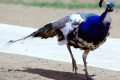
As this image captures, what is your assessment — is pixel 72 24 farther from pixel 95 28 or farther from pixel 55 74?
pixel 55 74

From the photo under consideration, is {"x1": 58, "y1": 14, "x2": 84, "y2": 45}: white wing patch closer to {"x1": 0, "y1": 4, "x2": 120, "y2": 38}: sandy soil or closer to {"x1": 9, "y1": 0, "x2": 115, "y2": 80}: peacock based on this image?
{"x1": 9, "y1": 0, "x2": 115, "y2": 80}: peacock

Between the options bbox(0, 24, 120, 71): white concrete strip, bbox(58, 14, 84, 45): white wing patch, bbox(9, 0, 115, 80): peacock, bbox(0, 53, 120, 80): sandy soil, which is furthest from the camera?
bbox(0, 24, 120, 71): white concrete strip

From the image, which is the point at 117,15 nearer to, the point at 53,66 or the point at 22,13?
the point at 22,13

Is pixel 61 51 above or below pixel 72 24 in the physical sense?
below

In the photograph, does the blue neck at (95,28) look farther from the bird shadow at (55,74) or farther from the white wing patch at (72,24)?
the bird shadow at (55,74)

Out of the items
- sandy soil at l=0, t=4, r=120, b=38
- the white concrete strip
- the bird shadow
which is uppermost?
sandy soil at l=0, t=4, r=120, b=38

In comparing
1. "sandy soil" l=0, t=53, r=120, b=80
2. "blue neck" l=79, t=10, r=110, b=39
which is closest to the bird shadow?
"sandy soil" l=0, t=53, r=120, b=80

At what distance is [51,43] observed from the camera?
33.4 feet

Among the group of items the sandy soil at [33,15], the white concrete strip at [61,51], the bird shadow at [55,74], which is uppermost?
the sandy soil at [33,15]

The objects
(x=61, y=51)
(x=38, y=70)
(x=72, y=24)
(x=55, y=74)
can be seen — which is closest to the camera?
(x=72, y=24)

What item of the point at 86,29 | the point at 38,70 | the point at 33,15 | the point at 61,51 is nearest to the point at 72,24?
the point at 86,29

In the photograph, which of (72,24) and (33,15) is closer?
(72,24)

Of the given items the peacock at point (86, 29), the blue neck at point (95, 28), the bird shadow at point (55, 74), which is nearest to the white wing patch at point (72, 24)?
the peacock at point (86, 29)

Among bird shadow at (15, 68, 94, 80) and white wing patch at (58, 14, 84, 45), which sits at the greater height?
white wing patch at (58, 14, 84, 45)
